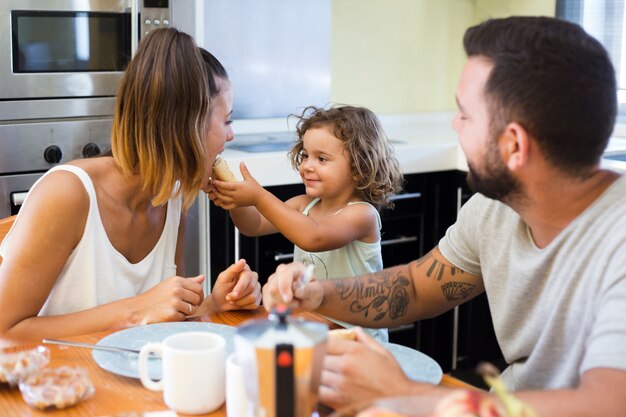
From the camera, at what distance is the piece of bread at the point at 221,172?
2.02m

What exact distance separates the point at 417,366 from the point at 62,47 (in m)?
1.73

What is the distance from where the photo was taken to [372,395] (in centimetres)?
117

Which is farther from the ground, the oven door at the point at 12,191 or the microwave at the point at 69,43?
the microwave at the point at 69,43

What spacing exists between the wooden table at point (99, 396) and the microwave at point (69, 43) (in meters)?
1.37

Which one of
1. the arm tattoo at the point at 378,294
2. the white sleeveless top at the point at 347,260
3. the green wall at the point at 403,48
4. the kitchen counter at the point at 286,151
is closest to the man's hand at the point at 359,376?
the arm tattoo at the point at 378,294

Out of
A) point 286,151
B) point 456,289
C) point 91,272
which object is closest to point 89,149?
point 286,151

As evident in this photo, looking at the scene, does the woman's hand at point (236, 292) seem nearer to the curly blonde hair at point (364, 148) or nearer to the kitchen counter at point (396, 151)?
the curly blonde hair at point (364, 148)

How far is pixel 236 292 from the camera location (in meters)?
1.59

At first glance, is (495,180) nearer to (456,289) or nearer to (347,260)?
(456,289)

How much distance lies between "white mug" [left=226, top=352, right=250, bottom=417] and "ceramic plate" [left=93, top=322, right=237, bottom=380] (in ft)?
0.65

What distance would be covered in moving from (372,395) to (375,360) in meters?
0.05

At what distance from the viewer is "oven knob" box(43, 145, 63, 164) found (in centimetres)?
260

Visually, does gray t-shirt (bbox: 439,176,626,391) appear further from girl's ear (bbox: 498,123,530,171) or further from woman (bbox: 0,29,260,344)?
woman (bbox: 0,29,260,344)

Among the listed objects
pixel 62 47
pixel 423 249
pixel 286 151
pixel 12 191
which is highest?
pixel 62 47
